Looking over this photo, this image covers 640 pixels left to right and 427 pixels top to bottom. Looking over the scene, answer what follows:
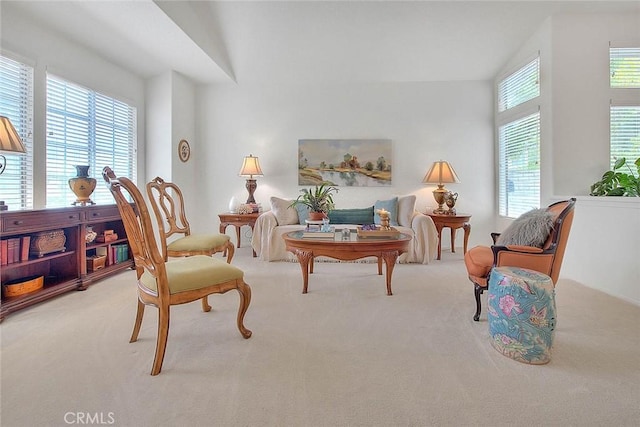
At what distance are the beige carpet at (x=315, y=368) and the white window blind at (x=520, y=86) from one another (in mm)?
2874

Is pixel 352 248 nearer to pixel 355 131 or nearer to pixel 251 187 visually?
pixel 251 187

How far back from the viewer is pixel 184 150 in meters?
4.85

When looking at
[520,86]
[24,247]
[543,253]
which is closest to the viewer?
[543,253]

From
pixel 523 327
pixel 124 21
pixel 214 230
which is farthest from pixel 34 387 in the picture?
pixel 214 230

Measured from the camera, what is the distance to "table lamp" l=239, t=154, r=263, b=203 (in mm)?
4770

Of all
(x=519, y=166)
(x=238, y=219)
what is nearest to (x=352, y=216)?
(x=238, y=219)

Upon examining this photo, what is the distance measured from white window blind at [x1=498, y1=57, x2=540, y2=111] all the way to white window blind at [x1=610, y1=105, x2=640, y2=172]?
35.2 inches

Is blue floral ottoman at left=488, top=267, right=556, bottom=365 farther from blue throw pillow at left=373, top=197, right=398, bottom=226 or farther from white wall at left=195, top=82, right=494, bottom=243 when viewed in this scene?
white wall at left=195, top=82, right=494, bottom=243

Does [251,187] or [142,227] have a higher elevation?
[251,187]

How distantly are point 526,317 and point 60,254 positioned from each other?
12.6 feet

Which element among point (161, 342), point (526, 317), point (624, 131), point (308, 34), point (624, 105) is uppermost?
point (308, 34)

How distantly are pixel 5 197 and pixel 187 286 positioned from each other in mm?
2482

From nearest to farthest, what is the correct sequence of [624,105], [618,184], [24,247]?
1. [24,247]
2. [618,184]
3. [624,105]

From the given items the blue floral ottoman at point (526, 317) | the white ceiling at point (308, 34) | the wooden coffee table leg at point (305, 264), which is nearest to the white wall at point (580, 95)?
the white ceiling at point (308, 34)
